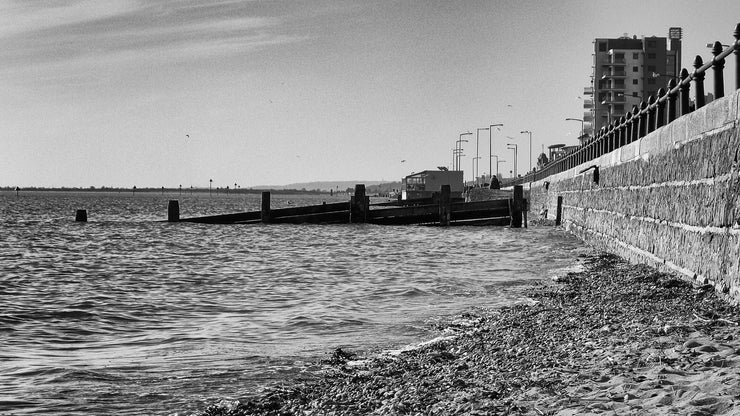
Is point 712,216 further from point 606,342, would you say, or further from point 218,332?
point 218,332

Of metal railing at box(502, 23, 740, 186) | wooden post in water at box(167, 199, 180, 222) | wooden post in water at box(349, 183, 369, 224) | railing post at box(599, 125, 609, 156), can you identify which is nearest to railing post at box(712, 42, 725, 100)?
→ metal railing at box(502, 23, 740, 186)

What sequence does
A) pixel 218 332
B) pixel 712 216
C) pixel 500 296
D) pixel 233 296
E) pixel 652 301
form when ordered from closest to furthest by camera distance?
pixel 712 216 < pixel 652 301 < pixel 218 332 < pixel 500 296 < pixel 233 296

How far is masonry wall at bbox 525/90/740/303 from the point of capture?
8133 millimetres

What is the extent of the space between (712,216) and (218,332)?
21.6ft

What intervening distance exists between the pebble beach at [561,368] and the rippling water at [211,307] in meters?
0.84

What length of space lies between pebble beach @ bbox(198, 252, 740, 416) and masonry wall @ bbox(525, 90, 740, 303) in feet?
1.43

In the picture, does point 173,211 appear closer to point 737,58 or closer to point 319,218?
point 319,218

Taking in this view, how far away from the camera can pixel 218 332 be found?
11266mm

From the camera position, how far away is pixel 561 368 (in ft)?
21.2

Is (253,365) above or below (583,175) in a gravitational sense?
below

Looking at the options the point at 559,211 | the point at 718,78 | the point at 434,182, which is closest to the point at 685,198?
the point at 718,78

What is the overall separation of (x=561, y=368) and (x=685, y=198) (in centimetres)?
463

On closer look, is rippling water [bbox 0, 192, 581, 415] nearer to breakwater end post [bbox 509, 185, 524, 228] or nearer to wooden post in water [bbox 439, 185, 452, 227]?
breakwater end post [bbox 509, 185, 524, 228]

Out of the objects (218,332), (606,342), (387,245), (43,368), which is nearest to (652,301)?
(606,342)
